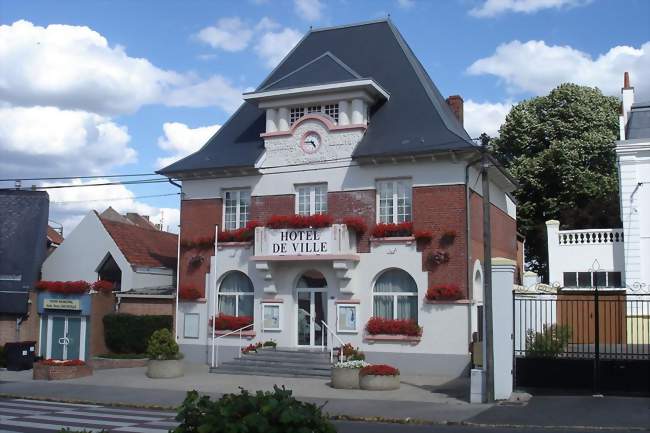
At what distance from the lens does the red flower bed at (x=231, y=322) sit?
26.1m

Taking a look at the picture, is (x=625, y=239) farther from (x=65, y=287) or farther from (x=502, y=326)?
(x=65, y=287)

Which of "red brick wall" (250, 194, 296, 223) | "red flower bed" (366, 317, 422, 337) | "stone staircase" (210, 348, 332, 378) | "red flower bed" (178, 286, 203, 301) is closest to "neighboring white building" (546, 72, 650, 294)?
"red flower bed" (366, 317, 422, 337)

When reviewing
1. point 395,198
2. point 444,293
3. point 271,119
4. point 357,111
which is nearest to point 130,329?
point 271,119

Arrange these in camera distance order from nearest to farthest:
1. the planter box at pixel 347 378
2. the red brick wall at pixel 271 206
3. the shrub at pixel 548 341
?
the shrub at pixel 548 341, the planter box at pixel 347 378, the red brick wall at pixel 271 206

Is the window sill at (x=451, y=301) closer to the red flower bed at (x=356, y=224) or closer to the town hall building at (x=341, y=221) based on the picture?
the town hall building at (x=341, y=221)

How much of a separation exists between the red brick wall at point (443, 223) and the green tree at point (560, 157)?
1572 centimetres

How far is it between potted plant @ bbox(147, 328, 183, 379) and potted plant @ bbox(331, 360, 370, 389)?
577 cm

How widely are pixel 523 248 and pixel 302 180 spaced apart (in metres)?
18.3

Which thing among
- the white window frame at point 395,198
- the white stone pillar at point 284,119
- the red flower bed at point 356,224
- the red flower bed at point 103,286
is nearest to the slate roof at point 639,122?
the white window frame at point 395,198

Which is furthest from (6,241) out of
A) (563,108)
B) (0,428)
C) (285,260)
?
(563,108)

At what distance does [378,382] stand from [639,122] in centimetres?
1718

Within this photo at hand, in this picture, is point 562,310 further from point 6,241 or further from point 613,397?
point 6,241

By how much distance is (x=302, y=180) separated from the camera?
2594 cm

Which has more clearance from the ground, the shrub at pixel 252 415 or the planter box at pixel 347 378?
the shrub at pixel 252 415
